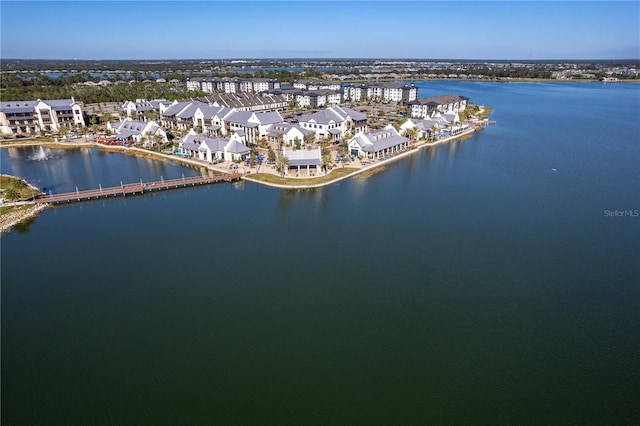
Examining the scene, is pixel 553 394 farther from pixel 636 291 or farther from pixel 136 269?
pixel 136 269

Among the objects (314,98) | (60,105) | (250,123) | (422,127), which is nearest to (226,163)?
(250,123)

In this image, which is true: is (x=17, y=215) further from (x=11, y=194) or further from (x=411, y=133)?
(x=411, y=133)

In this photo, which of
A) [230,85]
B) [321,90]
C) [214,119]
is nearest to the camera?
[214,119]

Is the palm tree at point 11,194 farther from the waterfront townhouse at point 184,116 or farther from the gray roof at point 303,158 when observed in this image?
the waterfront townhouse at point 184,116

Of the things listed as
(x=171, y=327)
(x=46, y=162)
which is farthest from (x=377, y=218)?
(x=46, y=162)

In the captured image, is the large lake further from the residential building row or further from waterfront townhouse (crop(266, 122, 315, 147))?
the residential building row

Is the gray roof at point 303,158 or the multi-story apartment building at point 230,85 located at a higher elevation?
the multi-story apartment building at point 230,85

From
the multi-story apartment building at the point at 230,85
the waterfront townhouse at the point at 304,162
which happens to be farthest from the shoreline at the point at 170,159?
the multi-story apartment building at the point at 230,85
